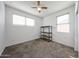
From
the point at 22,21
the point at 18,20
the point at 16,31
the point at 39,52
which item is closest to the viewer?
the point at 39,52

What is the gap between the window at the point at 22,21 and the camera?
14.1 ft

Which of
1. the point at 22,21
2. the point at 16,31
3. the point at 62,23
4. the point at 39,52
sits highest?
the point at 22,21

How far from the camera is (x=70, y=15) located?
377 centimetres

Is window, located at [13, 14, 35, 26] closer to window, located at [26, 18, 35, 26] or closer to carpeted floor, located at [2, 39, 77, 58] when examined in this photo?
window, located at [26, 18, 35, 26]

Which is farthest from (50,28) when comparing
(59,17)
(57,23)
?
(59,17)

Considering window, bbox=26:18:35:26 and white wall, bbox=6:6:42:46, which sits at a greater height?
window, bbox=26:18:35:26

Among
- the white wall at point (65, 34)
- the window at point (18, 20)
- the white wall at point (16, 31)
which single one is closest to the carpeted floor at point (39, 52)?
the white wall at point (65, 34)

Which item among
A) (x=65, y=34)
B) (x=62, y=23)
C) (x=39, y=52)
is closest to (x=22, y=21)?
(x=39, y=52)

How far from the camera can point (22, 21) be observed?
16.1ft

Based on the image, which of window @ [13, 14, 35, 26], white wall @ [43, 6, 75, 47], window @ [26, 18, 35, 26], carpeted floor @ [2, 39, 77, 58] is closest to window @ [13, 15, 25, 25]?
window @ [13, 14, 35, 26]

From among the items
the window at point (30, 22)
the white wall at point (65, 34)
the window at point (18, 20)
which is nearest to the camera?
the white wall at point (65, 34)

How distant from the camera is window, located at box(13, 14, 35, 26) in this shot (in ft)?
14.1

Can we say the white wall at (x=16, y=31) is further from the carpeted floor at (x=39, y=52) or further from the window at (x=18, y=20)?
the carpeted floor at (x=39, y=52)

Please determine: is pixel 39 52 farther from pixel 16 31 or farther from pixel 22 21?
pixel 22 21
